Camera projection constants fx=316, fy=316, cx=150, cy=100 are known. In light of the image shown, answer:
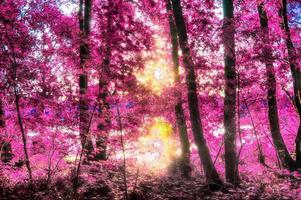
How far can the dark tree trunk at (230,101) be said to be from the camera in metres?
10.6

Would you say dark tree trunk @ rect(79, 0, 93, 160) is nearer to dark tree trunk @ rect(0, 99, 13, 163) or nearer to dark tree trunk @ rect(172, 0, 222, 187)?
dark tree trunk @ rect(0, 99, 13, 163)

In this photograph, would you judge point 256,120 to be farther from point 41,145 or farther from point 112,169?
point 41,145

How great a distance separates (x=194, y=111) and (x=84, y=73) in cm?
394

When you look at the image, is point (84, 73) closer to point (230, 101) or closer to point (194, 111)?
point (194, 111)

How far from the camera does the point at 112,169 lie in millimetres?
11578

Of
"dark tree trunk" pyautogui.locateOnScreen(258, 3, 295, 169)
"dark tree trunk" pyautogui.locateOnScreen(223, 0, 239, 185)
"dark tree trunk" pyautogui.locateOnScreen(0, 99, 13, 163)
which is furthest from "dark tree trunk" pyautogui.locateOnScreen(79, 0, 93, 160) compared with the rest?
"dark tree trunk" pyautogui.locateOnScreen(258, 3, 295, 169)

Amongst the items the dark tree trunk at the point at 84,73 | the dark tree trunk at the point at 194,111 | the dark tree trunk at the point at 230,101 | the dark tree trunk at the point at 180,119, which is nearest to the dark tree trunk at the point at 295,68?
the dark tree trunk at the point at 230,101

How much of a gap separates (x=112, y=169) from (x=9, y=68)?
506 cm

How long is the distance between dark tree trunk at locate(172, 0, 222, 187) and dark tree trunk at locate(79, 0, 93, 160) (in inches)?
130

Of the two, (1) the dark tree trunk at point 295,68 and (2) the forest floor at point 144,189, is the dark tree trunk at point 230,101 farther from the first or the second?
(1) the dark tree trunk at point 295,68

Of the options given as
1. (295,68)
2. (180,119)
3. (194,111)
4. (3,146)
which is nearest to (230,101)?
(194,111)

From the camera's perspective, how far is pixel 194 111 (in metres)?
10.5

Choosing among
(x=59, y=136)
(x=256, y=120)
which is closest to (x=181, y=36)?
(x=59, y=136)

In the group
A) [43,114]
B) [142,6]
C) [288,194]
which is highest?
[142,6]
